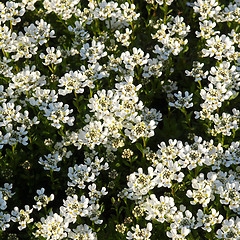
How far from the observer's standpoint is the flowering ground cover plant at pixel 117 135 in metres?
5.94

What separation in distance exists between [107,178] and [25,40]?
2.73 m

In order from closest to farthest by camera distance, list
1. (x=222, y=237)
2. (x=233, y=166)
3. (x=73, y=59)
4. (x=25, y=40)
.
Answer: (x=222, y=237) → (x=233, y=166) → (x=25, y=40) → (x=73, y=59)

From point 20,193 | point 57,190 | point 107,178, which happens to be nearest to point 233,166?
point 107,178

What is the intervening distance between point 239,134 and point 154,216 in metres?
2.29

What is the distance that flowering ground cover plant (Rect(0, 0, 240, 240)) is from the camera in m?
5.94

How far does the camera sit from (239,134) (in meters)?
7.18

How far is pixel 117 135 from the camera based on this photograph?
6.45 meters

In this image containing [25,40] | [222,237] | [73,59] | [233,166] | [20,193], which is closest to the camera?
[222,237]

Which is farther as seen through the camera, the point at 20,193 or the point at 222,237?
the point at 20,193

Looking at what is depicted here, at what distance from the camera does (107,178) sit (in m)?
6.95

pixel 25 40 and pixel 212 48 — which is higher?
pixel 25 40

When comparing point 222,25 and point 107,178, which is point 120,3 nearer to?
point 222,25

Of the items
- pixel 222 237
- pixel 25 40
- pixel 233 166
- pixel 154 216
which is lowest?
pixel 222 237

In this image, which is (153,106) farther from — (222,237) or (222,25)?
(222,237)
